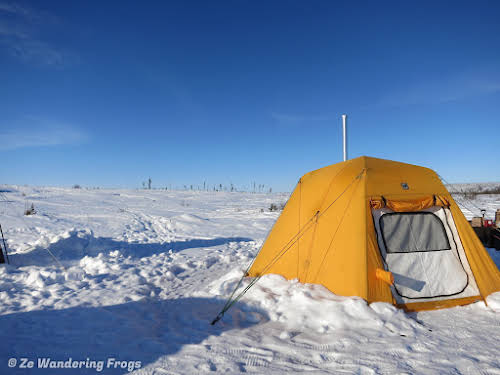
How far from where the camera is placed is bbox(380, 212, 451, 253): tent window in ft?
13.7

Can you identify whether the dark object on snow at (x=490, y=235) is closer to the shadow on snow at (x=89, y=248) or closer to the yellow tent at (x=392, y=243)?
the yellow tent at (x=392, y=243)

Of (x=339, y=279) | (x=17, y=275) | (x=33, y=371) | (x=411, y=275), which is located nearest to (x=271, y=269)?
(x=339, y=279)

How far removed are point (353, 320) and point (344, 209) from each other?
155 cm

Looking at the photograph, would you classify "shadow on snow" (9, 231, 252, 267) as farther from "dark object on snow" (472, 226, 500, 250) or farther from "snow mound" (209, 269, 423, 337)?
"dark object on snow" (472, 226, 500, 250)

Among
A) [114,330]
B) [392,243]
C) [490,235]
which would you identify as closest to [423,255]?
[392,243]

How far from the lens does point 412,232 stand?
4.27m

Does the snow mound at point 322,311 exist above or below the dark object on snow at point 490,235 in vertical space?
below

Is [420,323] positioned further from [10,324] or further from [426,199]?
[10,324]

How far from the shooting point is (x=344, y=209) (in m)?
4.32

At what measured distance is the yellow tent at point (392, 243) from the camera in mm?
3920

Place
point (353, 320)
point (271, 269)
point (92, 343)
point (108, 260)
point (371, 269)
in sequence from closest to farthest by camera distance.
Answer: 1. point (92, 343)
2. point (353, 320)
3. point (371, 269)
4. point (271, 269)
5. point (108, 260)

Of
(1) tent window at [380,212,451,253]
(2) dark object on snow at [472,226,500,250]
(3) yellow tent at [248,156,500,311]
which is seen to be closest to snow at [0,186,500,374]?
(3) yellow tent at [248,156,500,311]

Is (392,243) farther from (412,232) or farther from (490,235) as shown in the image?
(490,235)

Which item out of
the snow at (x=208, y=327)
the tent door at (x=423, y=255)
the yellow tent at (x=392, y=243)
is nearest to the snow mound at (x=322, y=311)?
the snow at (x=208, y=327)
